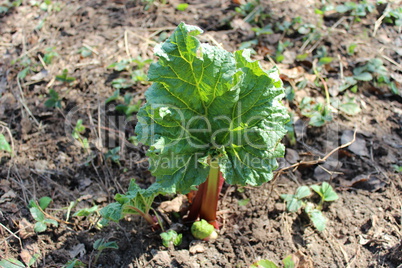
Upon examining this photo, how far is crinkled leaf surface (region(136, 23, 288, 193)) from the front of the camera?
6.16 ft

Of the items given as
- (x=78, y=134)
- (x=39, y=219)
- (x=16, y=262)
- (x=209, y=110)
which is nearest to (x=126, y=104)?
(x=78, y=134)

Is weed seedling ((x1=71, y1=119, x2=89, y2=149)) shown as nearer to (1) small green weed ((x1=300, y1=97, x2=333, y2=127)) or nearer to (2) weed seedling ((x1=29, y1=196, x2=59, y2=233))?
(2) weed seedling ((x1=29, y1=196, x2=59, y2=233))

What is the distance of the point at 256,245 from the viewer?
232 centimetres

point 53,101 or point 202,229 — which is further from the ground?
point 53,101

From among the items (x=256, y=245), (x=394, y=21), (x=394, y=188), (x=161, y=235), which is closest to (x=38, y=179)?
(x=161, y=235)

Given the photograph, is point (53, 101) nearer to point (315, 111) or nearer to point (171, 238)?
point (171, 238)

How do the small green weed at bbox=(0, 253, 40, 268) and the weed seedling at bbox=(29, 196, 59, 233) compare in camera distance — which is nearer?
the small green weed at bbox=(0, 253, 40, 268)

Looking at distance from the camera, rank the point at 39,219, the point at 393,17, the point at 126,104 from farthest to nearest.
A: 1. the point at 393,17
2. the point at 126,104
3. the point at 39,219

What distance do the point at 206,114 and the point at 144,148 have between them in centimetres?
100

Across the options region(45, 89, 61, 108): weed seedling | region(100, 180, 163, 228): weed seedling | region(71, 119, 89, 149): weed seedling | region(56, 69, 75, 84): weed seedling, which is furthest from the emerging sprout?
region(56, 69, 75, 84): weed seedling

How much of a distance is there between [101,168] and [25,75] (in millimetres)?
1414

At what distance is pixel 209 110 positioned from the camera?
2.05 m

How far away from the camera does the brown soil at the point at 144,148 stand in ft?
7.57

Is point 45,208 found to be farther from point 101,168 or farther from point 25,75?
point 25,75
